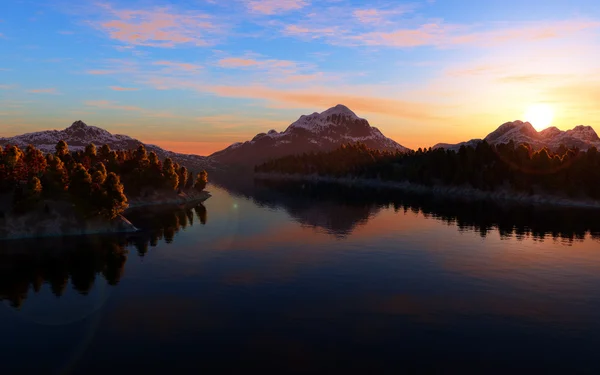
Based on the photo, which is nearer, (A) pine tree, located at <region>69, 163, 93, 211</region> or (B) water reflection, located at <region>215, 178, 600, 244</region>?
(A) pine tree, located at <region>69, 163, 93, 211</region>

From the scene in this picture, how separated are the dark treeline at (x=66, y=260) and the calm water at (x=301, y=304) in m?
0.48

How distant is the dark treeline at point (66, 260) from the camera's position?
71887mm

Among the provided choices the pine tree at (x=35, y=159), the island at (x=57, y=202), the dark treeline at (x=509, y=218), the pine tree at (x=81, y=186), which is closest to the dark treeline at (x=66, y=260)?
the island at (x=57, y=202)

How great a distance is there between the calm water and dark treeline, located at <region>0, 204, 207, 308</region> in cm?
48

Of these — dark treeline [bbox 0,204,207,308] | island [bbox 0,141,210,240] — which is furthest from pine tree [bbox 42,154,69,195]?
dark treeline [bbox 0,204,207,308]

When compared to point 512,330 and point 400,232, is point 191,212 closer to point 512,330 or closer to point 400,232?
point 400,232

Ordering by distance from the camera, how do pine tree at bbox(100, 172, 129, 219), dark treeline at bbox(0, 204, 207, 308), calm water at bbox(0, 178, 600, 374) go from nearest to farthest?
calm water at bbox(0, 178, 600, 374) → dark treeline at bbox(0, 204, 207, 308) → pine tree at bbox(100, 172, 129, 219)

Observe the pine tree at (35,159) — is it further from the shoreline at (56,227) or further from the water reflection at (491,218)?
the water reflection at (491,218)

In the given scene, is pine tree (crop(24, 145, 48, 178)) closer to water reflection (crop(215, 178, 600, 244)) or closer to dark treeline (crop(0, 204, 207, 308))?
dark treeline (crop(0, 204, 207, 308))

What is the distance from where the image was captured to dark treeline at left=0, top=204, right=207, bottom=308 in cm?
7189

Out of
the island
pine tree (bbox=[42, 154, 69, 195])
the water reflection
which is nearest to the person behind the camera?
the island

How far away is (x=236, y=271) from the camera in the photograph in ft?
270

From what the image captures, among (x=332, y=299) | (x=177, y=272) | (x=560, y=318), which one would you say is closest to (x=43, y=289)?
(x=177, y=272)

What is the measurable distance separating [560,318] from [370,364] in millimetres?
31773
